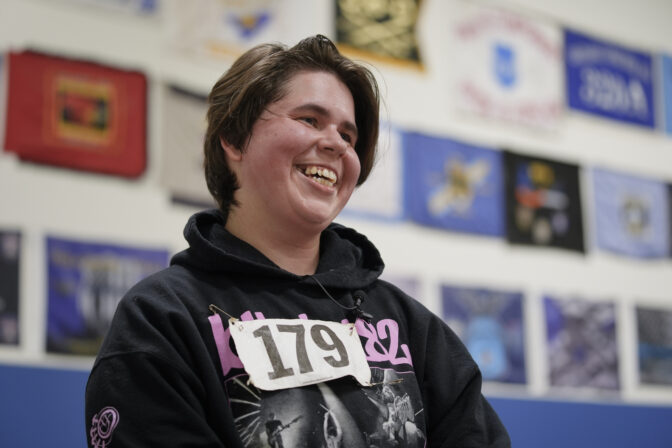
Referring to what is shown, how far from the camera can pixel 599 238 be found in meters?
4.21

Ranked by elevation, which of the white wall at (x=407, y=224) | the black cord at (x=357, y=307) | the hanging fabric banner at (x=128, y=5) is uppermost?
the hanging fabric banner at (x=128, y=5)

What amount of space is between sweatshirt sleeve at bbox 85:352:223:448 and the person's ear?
420 mm

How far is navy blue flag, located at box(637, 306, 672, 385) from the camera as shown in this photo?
4.20 m

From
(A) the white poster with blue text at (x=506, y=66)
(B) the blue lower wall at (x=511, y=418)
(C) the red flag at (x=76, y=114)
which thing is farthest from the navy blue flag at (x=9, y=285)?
(A) the white poster with blue text at (x=506, y=66)

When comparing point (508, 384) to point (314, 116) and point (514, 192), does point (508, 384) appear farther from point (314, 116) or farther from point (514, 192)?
point (314, 116)

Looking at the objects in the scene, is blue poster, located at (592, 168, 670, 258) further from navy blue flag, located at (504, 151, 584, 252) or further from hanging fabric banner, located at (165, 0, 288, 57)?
hanging fabric banner, located at (165, 0, 288, 57)

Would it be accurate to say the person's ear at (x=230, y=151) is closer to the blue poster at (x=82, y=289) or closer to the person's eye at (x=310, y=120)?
the person's eye at (x=310, y=120)

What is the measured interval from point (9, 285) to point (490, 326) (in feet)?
6.57

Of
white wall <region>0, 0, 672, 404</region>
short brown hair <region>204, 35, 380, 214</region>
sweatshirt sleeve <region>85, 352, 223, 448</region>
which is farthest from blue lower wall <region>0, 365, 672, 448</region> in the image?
sweatshirt sleeve <region>85, 352, 223, 448</region>

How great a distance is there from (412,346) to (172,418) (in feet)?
1.56

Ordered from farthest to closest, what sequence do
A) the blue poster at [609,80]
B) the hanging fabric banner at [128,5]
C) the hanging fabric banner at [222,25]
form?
1. the blue poster at [609,80]
2. the hanging fabric banner at [222,25]
3. the hanging fabric banner at [128,5]

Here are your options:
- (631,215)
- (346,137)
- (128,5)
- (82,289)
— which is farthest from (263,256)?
(631,215)

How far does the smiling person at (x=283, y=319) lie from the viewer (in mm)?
1238

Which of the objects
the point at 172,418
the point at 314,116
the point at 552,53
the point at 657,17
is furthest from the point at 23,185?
the point at 657,17
